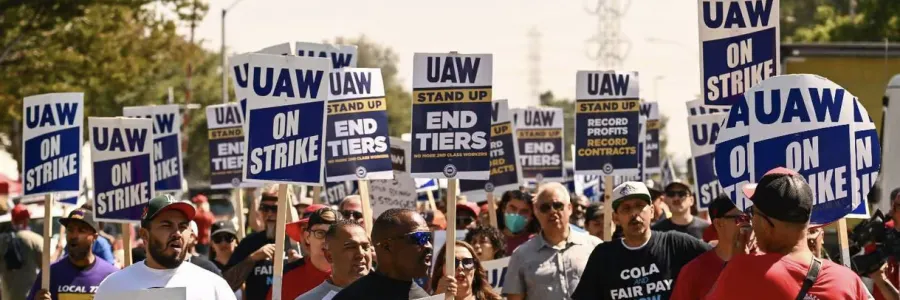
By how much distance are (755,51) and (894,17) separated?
109 feet

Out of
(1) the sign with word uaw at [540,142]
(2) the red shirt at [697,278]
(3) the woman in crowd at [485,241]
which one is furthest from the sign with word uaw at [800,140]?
(1) the sign with word uaw at [540,142]

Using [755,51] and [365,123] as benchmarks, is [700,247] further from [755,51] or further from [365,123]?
[365,123]

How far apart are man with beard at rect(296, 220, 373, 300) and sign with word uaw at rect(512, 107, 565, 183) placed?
572 inches

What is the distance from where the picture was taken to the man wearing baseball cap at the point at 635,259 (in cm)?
1001

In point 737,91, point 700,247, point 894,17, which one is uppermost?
point 894,17

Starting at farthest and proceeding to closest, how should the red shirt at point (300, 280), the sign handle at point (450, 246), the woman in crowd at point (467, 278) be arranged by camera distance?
the woman in crowd at point (467, 278)
the red shirt at point (300, 280)
the sign handle at point (450, 246)

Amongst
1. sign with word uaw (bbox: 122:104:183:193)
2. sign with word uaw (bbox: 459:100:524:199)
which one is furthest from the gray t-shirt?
sign with word uaw (bbox: 122:104:183:193)

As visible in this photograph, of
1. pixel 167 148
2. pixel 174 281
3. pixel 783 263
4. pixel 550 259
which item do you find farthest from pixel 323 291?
pixel 167 148

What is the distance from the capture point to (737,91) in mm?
10172

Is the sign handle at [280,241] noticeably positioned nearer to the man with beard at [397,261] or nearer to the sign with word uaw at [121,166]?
the sign with word uaw at [121,166]

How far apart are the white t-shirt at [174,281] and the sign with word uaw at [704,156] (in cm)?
928

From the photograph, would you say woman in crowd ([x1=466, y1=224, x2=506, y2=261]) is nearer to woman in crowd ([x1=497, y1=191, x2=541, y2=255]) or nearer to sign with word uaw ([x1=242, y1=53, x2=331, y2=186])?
woman in crowd ([x1=497, y1=191, x2=541, y2=255])

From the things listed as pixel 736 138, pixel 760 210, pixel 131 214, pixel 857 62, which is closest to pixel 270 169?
pixel 131 214

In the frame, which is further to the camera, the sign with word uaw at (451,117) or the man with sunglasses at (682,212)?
the man with sunglasses at (682,212)
